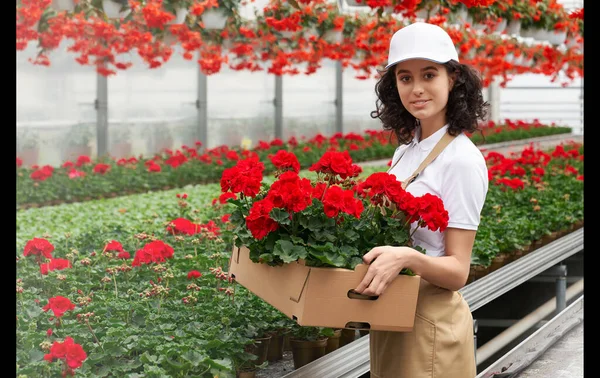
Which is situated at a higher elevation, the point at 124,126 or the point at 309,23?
the point at 309,23

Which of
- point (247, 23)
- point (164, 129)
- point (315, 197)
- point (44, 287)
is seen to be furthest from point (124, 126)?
point (315, 197)

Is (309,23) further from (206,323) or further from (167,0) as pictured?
(206,323)

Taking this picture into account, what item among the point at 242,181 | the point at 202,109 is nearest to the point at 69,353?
the point at 242,181

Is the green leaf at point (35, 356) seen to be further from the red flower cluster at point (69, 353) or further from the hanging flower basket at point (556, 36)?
the hanging flower basket at point (556, 36)

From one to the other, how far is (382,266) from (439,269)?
0.55 ft

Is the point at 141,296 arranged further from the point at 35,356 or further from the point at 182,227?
the point at 182,227

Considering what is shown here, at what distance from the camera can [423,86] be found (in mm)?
2121

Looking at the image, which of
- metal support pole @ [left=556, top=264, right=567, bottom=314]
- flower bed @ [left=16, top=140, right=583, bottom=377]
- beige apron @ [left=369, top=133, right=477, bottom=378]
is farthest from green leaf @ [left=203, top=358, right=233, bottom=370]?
metal support pole @ [left=556, top=264, right=567, bottom=314]

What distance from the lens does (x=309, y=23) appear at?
28.6ft

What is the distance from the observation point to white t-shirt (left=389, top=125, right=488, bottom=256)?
2025 millimetres

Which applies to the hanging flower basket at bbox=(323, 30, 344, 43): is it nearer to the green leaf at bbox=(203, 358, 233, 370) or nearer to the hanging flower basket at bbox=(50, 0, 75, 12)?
the hanging flower basket at bbox=(50, 0, 75, 12)

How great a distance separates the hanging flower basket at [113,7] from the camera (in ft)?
19.1

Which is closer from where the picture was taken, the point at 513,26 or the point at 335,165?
the point at 335,165
